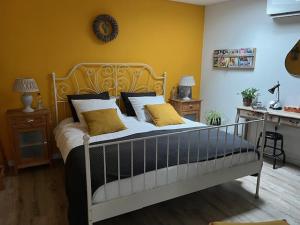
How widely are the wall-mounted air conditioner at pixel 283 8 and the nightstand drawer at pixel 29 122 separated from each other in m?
3.40

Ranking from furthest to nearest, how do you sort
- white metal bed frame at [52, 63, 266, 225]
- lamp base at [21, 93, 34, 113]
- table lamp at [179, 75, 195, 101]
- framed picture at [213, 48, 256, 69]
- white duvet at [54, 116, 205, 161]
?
table lamp at [179, 75, 195, 101] < framed picture at [213, 48, 256, 69] < lamp base at [21, 93, 34, 113] < white duvet at [54, 116, 205, 161] < white metal bed frame at [52, 63, 266, 225]

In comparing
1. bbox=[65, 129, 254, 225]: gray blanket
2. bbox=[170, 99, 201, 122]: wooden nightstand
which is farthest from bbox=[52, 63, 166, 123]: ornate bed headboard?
bbox=[65, 129, 254, 225]: gray blanket

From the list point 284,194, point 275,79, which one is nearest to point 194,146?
point 284,194

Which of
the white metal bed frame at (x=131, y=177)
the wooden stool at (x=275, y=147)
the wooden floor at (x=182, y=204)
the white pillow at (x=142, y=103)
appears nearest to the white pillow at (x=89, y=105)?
the white pillow at (x=142, y=103)

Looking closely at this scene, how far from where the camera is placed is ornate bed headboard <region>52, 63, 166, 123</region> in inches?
140

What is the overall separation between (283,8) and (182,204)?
2.82 meters

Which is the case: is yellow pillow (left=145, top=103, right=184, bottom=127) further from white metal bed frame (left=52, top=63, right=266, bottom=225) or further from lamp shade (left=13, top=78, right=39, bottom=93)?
lamp shade (left=13, top=78, right=39, bottom=93)

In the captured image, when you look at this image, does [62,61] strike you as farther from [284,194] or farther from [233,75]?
[284,194]

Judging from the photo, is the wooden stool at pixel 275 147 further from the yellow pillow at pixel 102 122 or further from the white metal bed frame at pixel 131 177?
the yellow pillow at pixel 102 122

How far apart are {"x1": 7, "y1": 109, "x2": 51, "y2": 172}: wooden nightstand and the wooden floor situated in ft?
0.66

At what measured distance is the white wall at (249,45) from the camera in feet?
11.3

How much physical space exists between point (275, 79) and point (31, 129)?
3.45 m

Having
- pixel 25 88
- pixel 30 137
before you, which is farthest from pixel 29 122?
pixel 25 88

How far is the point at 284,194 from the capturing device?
276 centimetres
